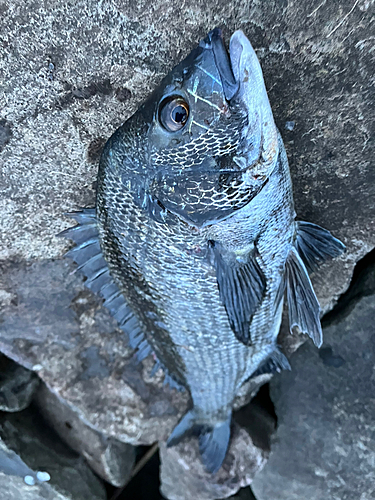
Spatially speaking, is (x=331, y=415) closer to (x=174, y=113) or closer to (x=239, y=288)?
(x=239, y=288)

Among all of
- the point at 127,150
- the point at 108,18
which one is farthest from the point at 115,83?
the point at 127,150

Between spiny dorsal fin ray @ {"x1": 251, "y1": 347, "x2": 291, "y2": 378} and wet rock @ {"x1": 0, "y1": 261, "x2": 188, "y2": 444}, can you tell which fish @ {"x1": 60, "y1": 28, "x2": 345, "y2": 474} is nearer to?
spiny dorsal fin ray @ {"x1": 251, "y1": 347, "x2": 291, "y2": 378}

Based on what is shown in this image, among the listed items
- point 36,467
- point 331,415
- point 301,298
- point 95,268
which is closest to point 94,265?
point 95,268

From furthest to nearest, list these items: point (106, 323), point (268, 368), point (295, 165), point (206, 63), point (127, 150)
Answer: point (106, 323), point (268, 368), point (295, 165), point (127, 150), point (206, 63)

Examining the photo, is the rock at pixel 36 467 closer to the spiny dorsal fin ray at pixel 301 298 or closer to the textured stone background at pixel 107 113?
the textured stone background at pixel 107 113

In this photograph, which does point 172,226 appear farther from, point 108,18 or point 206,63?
point 108,18

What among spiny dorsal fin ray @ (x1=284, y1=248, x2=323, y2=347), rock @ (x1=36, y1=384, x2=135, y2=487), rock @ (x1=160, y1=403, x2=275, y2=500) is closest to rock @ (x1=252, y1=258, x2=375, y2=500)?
rock @ (x1=160, y1=403, x2=275, y2=500)

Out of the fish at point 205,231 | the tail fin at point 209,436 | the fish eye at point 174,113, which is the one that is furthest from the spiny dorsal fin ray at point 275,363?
the fish eye at point 174,113
